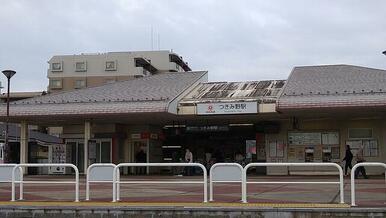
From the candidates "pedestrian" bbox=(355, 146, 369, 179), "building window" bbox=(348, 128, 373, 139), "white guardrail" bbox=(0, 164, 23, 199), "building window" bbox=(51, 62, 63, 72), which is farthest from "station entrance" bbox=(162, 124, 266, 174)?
"building window" bbox=(51, 62, 63, 72)

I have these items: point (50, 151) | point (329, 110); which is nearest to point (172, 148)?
point (50, 151)

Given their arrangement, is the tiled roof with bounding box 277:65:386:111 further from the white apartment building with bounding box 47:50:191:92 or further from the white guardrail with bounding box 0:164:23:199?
the white apartment building with bounding box 47:50:191:92

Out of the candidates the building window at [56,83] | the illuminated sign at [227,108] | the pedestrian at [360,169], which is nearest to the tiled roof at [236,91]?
the illuminated sign at [227,108]

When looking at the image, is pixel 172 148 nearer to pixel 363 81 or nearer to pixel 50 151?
pixel 50 151

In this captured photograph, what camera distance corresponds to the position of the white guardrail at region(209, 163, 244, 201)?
1309 centimetres

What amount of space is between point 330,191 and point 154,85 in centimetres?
1922

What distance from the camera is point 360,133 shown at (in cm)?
2984

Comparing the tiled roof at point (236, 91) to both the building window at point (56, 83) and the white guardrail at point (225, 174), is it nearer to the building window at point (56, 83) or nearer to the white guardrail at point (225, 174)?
the white guardrail at point (225, 174)

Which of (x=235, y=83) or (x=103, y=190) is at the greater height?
(x=235, y=83)

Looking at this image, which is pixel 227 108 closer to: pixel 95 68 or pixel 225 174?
pixel 225 174

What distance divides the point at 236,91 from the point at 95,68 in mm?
70786

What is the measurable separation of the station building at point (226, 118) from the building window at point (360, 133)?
5cm

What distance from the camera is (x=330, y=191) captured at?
16188 millimetres

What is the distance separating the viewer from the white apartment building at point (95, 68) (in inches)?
3844
